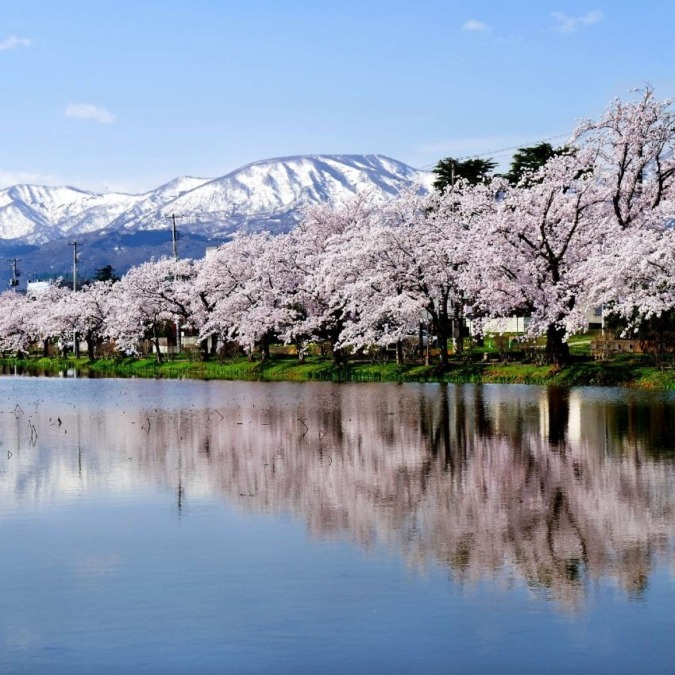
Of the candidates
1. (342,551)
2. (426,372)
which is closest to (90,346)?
(426,372)

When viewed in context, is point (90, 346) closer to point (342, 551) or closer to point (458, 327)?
point (458, 327)

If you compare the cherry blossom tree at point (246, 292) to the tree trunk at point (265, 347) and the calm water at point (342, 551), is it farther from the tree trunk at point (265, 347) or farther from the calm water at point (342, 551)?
the calm water at point (342, 551)

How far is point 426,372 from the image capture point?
6569cm

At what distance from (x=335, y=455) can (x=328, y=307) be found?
50.1 metres

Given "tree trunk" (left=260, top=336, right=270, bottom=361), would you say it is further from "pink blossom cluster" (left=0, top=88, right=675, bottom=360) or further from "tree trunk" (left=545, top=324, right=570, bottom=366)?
"tree trunk" (left=545, top=324, right=570, bottom=366)

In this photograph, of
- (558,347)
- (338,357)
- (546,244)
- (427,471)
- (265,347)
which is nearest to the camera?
(427,471)

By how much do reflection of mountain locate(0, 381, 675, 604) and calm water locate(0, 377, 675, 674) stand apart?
3.3 inches

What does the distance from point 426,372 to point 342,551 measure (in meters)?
50.0

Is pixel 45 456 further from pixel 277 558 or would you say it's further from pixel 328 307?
pixel 328 307

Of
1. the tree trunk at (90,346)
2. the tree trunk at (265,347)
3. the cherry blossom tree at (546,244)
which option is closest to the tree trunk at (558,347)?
the cherry blossom tree at (546,244)

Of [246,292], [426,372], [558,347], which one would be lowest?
[426,372]

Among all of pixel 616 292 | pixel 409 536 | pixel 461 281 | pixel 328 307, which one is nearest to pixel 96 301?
pixel 328 307

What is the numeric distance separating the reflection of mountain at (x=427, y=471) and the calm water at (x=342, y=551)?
8 centimetres

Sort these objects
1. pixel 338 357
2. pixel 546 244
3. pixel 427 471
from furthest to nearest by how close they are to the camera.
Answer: pixel 338 357, pixel 546 244, pixel 427 471
